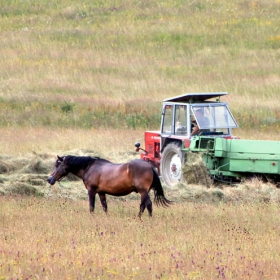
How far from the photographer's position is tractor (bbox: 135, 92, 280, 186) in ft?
40.9

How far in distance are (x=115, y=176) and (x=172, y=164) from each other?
12.9 feet

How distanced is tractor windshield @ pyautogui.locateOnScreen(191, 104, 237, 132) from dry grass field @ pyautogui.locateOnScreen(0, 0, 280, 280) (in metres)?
1.47

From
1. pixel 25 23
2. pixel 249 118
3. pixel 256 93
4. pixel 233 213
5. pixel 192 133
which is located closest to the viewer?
pixel 233 213

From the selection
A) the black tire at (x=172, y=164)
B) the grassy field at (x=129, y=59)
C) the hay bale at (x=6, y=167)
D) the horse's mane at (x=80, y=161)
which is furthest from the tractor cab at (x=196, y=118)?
the grassy field at (x=129, y=59)

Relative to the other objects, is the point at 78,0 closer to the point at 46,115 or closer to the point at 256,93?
the point at 256,93

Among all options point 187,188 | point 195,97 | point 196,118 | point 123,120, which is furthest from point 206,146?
point 123,120

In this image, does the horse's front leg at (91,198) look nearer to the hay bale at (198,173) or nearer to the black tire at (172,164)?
the hay bale at (198,173)

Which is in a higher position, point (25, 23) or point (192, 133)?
point (25, 23)

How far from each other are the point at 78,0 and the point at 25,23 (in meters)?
5.47

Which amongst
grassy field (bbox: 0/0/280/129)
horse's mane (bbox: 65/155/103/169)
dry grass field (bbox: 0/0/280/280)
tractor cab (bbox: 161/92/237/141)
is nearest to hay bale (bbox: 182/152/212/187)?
dry grass field (bbox: 0/0/280/280)

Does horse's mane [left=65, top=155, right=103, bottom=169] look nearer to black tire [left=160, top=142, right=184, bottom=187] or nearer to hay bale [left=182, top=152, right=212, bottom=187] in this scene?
hay bale [left=182, top=152, right=212, bottom=187]

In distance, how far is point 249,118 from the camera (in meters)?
23.4

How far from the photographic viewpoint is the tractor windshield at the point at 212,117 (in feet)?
46.1

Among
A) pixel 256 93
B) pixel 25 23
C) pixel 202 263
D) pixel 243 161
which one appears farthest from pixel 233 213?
pixel 25 23
